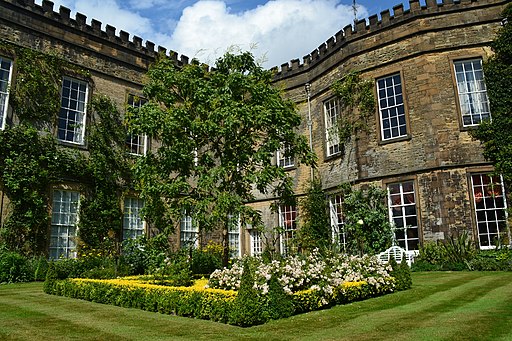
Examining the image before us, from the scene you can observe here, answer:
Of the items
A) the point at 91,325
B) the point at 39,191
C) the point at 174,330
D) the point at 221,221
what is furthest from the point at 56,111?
the point at 174,330

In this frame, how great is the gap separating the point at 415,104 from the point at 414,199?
3.41 metres

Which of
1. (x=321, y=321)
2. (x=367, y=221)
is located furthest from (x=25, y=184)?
(x=367, y=221)

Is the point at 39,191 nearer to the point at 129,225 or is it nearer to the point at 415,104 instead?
the point at 129,225

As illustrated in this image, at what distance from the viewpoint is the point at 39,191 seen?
13680 millimetres

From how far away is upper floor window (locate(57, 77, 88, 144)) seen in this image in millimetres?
14977

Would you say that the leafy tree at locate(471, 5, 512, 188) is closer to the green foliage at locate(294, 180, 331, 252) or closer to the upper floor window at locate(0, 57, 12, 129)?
the green foliage at locate(294, 180, 331, 252)

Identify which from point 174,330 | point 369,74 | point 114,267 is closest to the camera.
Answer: point 174,330

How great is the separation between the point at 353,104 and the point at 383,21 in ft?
11.0

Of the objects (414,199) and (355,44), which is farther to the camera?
(355,44)

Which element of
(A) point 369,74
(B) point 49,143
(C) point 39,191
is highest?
(A) point 369,74

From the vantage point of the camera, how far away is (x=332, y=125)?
682 inches

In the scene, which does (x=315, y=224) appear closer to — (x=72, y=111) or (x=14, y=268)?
(x=72, y=111)

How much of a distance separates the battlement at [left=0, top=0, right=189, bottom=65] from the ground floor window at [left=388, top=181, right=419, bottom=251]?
Result: 10.2 meters

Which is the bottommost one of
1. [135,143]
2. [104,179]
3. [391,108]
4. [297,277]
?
[297,277]
